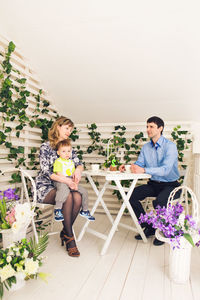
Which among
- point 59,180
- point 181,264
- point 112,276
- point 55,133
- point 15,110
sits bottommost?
point 112,276

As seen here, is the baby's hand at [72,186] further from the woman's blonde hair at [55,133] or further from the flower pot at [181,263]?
the flower pot at [181,263]

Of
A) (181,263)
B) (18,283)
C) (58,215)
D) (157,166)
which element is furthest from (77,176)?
(181,263)

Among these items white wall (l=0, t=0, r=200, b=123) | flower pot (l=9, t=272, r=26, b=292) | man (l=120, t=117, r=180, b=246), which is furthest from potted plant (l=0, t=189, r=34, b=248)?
white wall (l=0, t=0, r=200, b=123)

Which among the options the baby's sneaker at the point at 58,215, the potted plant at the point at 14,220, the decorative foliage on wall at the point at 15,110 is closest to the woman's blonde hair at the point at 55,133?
the decorative foliage on wall at the point at 15,110

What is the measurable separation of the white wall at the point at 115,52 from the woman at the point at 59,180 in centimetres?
85

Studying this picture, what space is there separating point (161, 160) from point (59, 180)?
1.25m

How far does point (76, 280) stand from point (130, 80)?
7.77 feet

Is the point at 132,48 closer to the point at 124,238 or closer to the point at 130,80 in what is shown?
the point at 130,80

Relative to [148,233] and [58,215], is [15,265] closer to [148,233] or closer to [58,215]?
[58,215]

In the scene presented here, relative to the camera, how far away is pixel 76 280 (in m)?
2.02

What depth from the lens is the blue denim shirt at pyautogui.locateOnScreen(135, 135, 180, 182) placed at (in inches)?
111

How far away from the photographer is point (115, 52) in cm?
293

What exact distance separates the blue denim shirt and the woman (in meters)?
0.84

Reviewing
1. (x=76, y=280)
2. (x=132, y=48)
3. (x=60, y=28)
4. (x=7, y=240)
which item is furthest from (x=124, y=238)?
(x=60, y=28)
